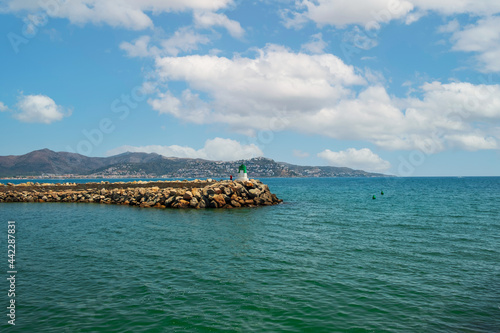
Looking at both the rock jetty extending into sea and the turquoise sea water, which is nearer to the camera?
the turquoise sea water

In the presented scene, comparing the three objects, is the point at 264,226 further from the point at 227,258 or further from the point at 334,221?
the point at 227,258

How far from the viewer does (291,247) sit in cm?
2080

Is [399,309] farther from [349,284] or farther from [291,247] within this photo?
[291,247]

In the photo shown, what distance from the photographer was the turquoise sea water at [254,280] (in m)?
10.4

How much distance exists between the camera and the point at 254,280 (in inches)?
563

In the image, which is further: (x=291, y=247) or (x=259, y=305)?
(x=291, y=247)

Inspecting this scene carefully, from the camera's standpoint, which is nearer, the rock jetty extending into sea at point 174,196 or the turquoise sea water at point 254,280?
the turquoise sea water at point 254,280

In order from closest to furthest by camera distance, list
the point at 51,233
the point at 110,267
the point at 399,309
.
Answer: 1. the point at 399,309
2. the point at 110,267
3. the point at 51,233

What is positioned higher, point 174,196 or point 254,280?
point 174,196

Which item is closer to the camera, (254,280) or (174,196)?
(254,280)

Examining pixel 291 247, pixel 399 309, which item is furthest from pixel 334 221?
pixel 399 309

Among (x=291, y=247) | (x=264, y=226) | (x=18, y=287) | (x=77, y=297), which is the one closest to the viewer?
(x=77, y=297)

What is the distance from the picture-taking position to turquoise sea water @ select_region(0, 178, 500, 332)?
10.4 m

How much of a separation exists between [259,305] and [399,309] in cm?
505
